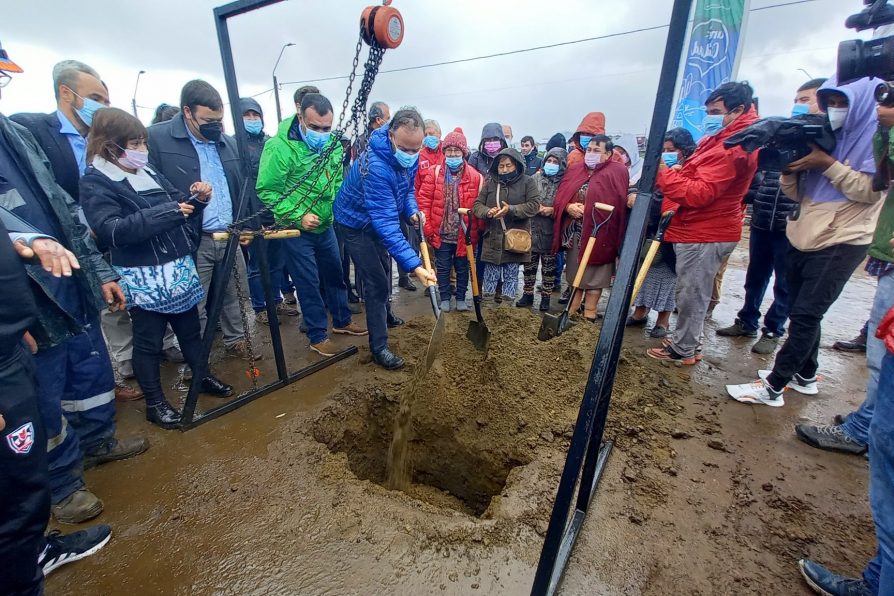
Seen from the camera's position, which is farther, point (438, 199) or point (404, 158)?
point (438, 199)

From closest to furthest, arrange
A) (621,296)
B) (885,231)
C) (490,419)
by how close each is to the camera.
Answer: (621,296), (885,231), (490,419)

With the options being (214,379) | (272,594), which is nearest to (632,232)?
(272,594)

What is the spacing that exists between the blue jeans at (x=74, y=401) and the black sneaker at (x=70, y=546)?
0.30 meters

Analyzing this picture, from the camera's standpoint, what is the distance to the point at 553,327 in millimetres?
3965

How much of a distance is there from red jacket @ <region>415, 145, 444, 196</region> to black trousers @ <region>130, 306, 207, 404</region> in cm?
293

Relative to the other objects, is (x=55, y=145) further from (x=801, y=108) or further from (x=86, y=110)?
(x=801, y=108)

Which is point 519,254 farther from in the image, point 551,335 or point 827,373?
Answer: point 827,373

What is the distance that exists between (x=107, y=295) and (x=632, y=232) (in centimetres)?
279

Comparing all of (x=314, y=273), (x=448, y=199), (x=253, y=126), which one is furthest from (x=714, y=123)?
(x=253, y=126)

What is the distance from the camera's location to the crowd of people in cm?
165

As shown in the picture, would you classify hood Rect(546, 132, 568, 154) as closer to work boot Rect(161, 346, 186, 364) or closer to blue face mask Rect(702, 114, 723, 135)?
blue face mask Rect(702, 114, 723, 135)

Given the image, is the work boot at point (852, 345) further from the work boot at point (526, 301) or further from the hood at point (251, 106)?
the hood at point (251, 106)

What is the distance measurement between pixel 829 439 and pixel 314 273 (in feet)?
13.1

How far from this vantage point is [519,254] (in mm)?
4859
